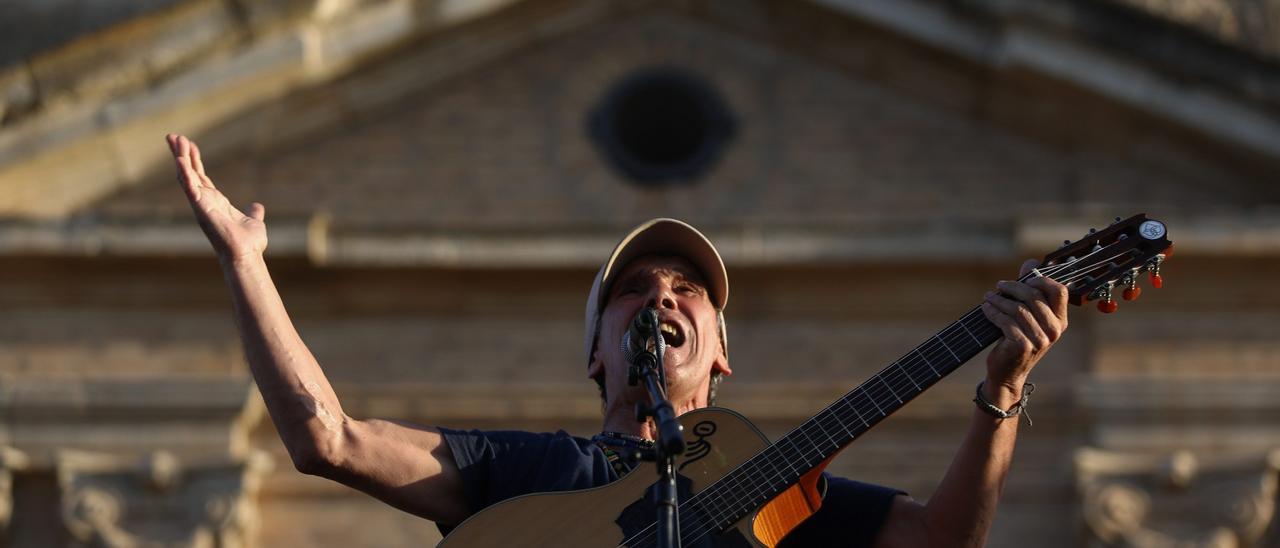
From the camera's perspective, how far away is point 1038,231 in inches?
524

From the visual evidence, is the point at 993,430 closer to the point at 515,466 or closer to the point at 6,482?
the point at 515,466

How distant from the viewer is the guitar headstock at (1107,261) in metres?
4.27

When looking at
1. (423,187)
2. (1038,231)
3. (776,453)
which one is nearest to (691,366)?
(776,453)

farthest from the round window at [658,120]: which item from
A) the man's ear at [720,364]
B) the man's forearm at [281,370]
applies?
the man's forearm at [281,370]

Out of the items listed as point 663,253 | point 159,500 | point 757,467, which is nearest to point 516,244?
point 159,500

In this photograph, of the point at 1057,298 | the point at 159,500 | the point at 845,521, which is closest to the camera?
the point at 1057,298

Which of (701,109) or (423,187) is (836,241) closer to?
(701,109)

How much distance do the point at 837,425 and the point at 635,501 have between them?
36cm

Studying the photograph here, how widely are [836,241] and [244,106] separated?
3.37 metres

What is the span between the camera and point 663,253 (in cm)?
464

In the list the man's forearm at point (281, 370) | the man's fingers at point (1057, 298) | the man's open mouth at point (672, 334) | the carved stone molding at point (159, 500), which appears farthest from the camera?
the carved stone molding at point (159, 500)

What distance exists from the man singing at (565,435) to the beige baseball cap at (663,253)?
0.12 feet

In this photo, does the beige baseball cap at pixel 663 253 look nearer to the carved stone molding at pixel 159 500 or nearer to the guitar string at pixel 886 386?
the guitar string at pixel 886 386

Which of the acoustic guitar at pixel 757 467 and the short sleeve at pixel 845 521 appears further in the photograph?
the short sleeve at pixel 845 521
